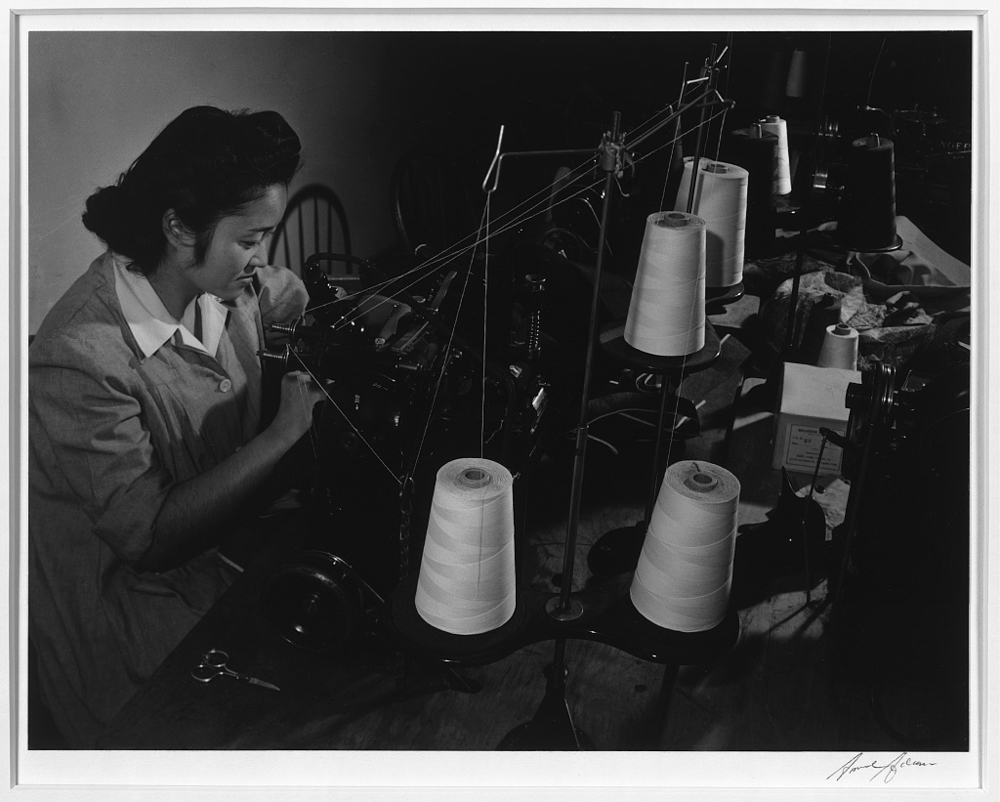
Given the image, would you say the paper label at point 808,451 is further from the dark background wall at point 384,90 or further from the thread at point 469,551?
the thread at point 469,551

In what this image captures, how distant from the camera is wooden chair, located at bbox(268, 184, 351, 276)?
5.37 ft

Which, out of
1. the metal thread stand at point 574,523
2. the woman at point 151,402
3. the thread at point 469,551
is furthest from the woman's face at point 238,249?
the thread at point 469,551

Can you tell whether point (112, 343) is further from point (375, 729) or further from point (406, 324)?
point (375, 729)

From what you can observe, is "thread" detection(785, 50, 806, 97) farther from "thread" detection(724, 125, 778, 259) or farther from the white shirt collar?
the white shirt collar

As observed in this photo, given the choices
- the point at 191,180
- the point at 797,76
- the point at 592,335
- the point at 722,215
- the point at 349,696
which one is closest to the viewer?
the point at 592,335

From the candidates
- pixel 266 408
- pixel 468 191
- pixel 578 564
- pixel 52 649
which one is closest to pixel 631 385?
pixel 578 564

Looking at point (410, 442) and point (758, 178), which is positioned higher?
point (758, 178)

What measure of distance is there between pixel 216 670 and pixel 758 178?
1.67 meters

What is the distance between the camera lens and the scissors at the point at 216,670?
167cm

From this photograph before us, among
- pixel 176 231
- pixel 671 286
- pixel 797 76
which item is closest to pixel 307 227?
pixel 176 231

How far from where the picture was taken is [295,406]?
173 cm

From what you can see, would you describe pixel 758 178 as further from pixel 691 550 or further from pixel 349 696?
pixel 349 696

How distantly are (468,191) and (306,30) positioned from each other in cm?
46
